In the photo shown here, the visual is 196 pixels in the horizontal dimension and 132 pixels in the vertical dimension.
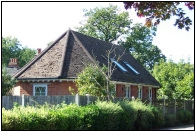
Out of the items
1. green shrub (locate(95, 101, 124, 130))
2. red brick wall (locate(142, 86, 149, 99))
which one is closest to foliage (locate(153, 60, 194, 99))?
red brick wall (locate(142, 86, 149, 99))

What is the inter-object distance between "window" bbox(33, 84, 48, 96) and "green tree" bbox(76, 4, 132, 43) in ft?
82.4

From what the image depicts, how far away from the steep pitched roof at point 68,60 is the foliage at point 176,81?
7.57 meters

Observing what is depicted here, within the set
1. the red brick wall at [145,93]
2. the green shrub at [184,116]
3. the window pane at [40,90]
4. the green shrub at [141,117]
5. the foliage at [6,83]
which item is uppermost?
the foliage at [6,83]

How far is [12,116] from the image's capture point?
1222 centimetres

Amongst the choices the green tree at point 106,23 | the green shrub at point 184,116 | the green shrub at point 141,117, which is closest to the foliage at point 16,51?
the green tree at point 106,23

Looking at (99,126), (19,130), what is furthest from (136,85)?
(19,130)

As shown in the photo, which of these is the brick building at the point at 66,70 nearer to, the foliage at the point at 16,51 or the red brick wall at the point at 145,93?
the red brick wall at the point at 145,93

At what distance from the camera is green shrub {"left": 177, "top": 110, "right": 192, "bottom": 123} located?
2522 cm

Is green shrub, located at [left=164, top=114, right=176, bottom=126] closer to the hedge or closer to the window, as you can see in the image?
the hedge

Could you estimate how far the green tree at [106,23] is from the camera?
170 ft

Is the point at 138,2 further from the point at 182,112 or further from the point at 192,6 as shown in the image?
the point at 182,112

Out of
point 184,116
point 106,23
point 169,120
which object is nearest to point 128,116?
point 169,120

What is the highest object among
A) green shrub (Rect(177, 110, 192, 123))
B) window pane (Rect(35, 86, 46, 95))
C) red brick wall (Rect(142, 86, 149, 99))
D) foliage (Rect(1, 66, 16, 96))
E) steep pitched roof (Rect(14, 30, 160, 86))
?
steep pitched roof (Rect(14, 30, 160, 86))

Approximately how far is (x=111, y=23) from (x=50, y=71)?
26407 mm
